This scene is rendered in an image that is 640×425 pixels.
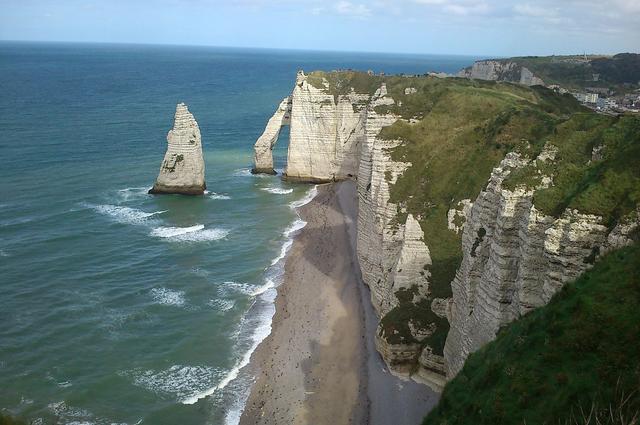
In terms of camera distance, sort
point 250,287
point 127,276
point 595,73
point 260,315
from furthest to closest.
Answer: point 595,73 → point 127,276 → point 250,287 → point 260,315

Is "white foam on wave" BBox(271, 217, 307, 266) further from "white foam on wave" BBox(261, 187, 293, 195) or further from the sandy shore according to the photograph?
"white foam on wave" BBox(261, 187, 293, 195)

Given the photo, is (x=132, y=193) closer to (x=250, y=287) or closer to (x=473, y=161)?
(x=250, y=287)

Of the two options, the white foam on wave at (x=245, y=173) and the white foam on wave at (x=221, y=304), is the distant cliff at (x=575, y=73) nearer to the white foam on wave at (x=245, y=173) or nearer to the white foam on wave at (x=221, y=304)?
the white foam on wave at (x=245, y=173)

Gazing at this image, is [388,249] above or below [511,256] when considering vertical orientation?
below

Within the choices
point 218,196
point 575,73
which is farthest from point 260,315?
point 575,73

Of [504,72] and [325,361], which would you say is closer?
[325,361]

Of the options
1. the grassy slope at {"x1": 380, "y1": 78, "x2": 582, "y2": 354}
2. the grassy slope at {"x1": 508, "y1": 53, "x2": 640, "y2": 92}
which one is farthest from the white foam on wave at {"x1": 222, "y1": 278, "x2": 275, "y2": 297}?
the grassy slope at {"x1": 508, "y1": 53, "x2": 640, "y2": 92}

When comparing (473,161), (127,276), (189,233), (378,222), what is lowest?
(127,276)

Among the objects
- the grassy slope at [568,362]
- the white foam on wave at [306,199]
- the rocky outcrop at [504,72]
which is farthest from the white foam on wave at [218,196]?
the rocky outcrop at [504,72]
